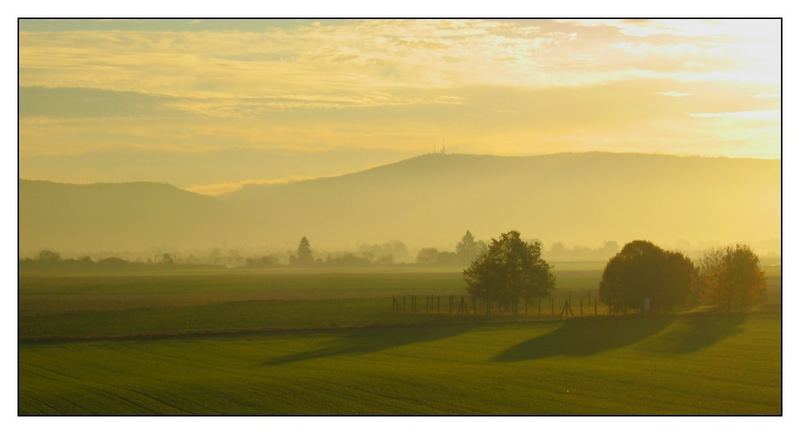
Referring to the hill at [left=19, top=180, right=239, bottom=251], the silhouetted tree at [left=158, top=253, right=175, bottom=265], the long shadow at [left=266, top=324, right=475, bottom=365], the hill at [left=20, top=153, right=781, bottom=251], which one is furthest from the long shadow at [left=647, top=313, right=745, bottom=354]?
the silhouetted tree at [left=158, top=253, right=175, bottom=265]

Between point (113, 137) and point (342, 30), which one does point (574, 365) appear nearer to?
point (342, 30)

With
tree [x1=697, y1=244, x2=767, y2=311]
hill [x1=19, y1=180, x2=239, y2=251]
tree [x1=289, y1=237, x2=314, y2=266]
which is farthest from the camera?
tree [x1=289, y1=237, x2=314, y2=266]

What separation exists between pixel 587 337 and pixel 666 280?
443 centimetres

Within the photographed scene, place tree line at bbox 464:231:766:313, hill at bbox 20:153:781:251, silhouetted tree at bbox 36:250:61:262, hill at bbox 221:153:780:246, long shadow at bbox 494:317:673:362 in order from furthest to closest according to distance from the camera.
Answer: tree line at bbox 464:231:766:313
hill at bbox 221:153:780:246
hill at bbox 20:153:781:251
silhouetted tree at bbox 36:250:61:262
long shadow at bbox 494:317:673:362

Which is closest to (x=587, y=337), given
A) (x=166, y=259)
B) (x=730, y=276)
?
(x=730, y=276)

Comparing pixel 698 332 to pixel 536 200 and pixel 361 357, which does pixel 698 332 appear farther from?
pixel 536 200

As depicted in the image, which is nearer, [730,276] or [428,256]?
[730,276]

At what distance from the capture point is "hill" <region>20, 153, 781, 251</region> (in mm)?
31203

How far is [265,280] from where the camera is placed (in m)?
43.4

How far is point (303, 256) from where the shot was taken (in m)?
43.9

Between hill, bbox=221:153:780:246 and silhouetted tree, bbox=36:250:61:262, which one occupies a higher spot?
hill, bbox=221:153:780:246

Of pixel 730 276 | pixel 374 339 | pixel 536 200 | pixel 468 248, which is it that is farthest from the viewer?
pixel 536 200

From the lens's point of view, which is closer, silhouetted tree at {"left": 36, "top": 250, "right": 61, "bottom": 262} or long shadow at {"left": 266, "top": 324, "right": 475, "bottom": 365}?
long shadow at {"left": 266, "top": 324, "right": 475, "bottom": 365}

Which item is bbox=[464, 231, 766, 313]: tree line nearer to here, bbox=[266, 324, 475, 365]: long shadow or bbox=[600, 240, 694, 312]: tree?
bbox=[600, 240, 694, 312]: tree
